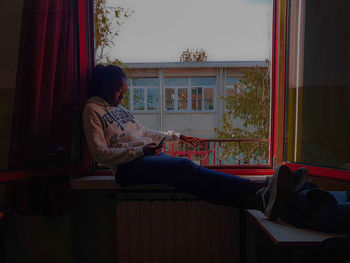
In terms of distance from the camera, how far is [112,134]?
1.35m

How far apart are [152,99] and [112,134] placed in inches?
89.4

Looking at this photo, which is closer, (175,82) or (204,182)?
(204,182)

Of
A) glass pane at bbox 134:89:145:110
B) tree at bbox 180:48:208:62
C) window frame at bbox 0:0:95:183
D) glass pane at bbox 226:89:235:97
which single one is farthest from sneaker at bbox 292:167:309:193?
glass pane at bbox 134:89:145:110

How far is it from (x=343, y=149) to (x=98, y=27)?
75.2 inches

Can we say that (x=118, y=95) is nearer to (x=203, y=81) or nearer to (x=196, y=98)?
(x=203, y=81)

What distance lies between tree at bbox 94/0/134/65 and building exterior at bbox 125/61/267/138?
0.96 metres

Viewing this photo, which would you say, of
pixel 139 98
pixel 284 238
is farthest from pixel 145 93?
pixel 284 238

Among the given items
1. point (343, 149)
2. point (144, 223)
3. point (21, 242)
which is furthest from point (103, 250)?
point (343, 149)

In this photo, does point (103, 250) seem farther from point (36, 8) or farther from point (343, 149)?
point (343, 149)

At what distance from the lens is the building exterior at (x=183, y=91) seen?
3.13 meters

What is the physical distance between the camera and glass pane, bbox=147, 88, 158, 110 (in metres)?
3.39

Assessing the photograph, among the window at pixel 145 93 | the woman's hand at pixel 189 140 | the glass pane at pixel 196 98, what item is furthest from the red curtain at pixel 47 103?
the glass pane at pixel 196 98

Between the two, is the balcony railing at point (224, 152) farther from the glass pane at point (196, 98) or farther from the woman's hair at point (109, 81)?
the glass pane at point (196, 98)

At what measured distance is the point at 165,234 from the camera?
4.74ft
